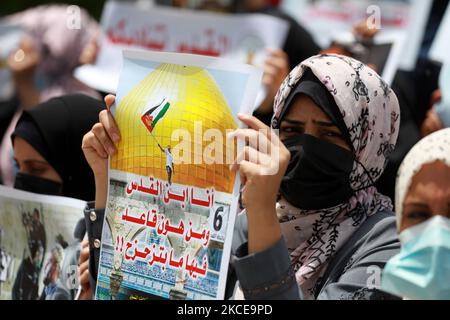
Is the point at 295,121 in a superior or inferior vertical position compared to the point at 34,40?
superior

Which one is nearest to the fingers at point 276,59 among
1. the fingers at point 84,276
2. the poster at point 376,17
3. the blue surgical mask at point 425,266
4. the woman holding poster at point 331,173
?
the poster at point 376,17

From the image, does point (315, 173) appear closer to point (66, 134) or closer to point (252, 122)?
point (252, 122)

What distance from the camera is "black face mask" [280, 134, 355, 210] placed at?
2424 millimetres

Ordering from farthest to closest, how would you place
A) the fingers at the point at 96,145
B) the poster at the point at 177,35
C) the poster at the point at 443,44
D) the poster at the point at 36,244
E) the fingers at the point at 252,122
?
the poster at the point at 177,35
the poster at the point at 443,44
the poster at the point at 36,244
the fingers at the point at 96,145
the fingers at the point at 252,122

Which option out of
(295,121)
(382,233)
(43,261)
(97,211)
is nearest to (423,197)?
(382,233)

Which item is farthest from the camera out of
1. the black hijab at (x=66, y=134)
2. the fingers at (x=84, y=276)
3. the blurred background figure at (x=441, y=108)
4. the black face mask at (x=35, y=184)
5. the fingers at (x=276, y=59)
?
the fingers at (x=276, y=59)

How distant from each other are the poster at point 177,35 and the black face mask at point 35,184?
5.19ft

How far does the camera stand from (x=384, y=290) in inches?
80.3

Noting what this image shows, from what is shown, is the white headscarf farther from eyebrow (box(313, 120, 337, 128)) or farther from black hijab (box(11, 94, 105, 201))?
black hijab (box(11, 94, 105, 201))

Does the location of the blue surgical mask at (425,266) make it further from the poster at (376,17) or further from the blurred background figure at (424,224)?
the poster at (376,17)

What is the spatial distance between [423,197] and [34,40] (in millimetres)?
4052

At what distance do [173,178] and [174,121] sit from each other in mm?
139

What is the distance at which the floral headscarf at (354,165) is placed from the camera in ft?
7.99
